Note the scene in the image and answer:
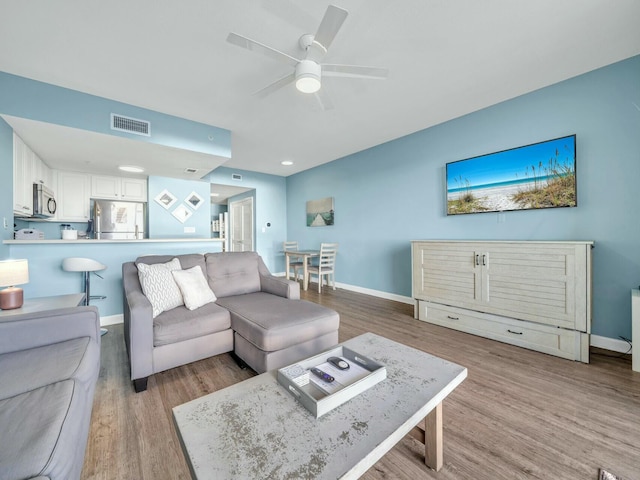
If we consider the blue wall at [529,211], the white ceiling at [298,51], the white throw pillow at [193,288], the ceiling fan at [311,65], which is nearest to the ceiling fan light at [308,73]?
the ceiling fan at [311,65]

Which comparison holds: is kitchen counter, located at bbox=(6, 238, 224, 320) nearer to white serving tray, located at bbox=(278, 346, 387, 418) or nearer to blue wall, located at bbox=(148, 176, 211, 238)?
blue wall, located at bbox=(148, 176, 211, 238)

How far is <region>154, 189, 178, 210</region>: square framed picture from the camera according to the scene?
4.65 metres

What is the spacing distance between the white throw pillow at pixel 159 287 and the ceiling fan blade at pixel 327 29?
2.16m

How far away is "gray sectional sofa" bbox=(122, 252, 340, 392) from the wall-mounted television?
2.36 m

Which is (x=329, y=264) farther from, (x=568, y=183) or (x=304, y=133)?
(x=568, y=183)

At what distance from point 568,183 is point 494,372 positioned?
78.5 inches

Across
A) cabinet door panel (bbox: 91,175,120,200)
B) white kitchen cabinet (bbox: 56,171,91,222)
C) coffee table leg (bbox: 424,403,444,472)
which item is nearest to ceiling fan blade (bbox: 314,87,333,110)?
coffee table leg (bbox: 424,403,444,472)

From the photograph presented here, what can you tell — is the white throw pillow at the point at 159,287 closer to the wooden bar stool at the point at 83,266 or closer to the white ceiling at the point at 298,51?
the wooden bar stool at the point at 83,266

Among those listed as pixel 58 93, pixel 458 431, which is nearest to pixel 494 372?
pixel 458 431

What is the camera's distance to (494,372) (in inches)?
80.3

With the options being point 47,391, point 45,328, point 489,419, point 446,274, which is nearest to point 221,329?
point 45,328

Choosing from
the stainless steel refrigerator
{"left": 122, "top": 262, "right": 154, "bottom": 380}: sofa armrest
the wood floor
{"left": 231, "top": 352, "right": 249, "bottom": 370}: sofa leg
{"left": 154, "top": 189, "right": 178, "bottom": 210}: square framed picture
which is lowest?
the wood floor

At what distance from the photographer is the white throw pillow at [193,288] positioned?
87.2 inches

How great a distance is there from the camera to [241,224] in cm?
700
